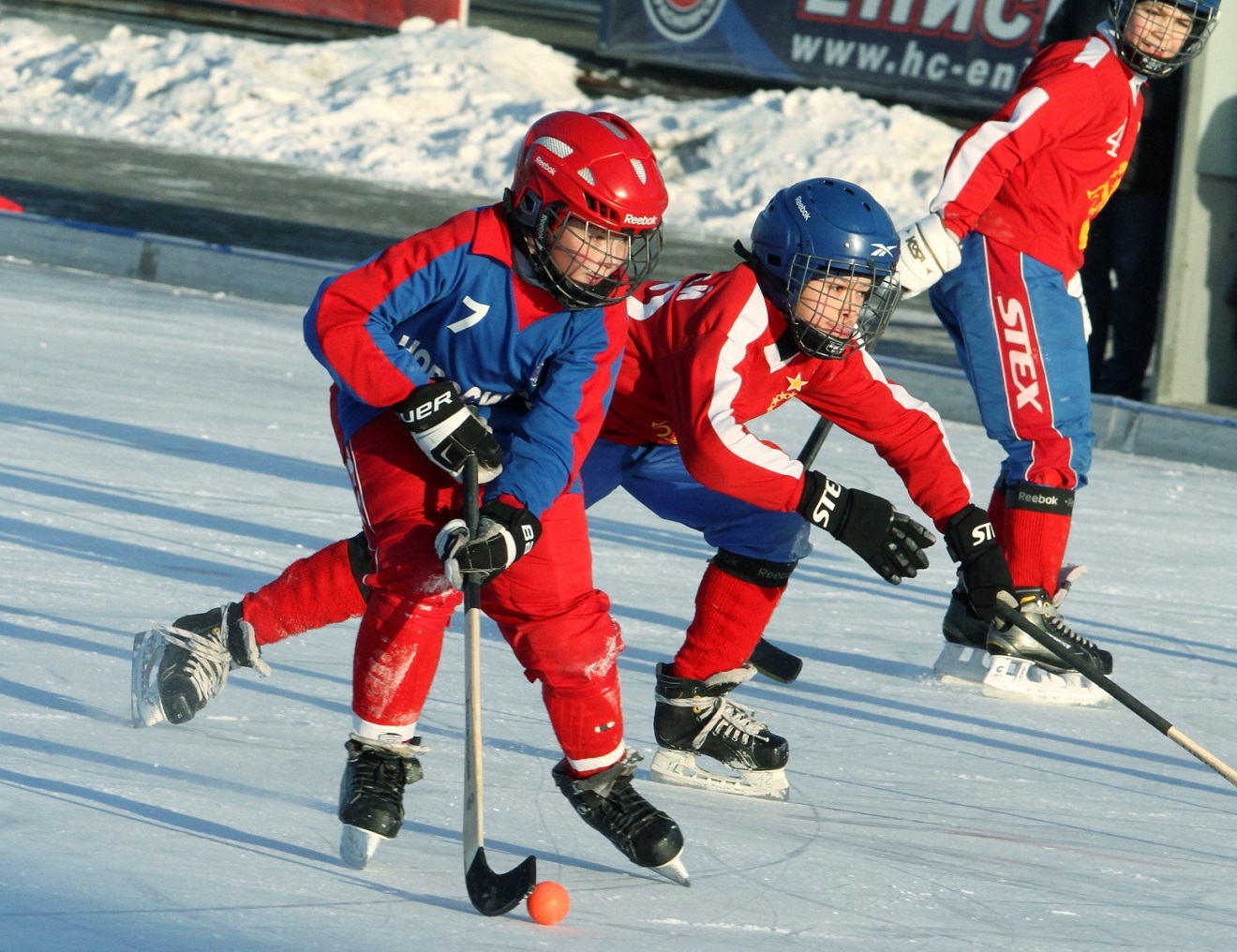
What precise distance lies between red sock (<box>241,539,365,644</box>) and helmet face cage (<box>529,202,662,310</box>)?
0.71m

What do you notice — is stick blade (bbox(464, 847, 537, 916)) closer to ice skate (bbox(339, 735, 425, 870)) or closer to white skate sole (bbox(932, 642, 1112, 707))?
ice skate (bbox(339, 735, 425, 870))

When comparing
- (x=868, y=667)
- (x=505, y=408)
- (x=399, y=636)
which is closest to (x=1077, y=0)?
(x=868, y=667)

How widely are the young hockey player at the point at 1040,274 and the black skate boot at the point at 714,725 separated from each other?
0.99m

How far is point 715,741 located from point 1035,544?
127 centimetres

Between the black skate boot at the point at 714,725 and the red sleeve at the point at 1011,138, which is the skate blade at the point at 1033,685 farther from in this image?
the red sleeve at the point at 1011,138

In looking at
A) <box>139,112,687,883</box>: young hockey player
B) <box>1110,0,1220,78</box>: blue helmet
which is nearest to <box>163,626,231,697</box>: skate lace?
<box>139,112,687,883</box>: young hockey player

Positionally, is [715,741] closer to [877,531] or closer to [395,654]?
[877,531]

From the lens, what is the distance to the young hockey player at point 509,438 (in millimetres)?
2818

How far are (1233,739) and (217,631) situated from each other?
227 centimetres

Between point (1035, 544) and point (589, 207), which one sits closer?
point (589, 207)

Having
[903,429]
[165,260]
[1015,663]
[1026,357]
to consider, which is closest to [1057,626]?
[1015,663]

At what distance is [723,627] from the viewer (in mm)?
3514

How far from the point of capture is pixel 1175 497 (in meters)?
6.71

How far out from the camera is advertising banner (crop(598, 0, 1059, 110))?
14.8 meters
